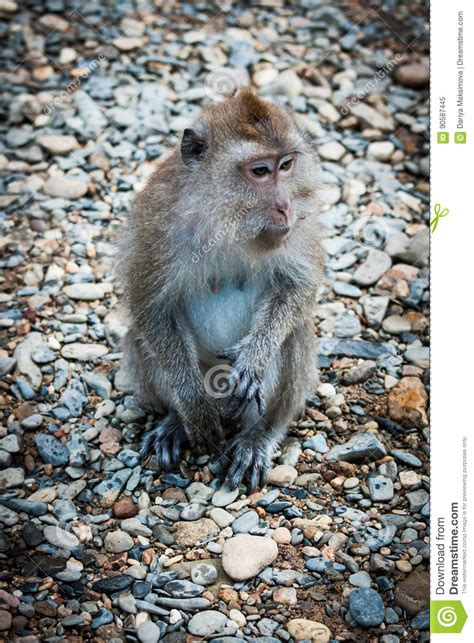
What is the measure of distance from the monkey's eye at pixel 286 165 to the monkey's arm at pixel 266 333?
0.83m

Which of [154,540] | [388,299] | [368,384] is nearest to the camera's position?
[154,540]

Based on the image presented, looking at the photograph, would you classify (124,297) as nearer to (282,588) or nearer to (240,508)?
(240,508)

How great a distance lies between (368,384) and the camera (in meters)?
7.08

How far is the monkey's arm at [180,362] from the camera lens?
20.2 feet

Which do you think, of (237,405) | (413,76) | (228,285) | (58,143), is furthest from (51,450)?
(413,76)

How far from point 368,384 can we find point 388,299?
1.06 meters

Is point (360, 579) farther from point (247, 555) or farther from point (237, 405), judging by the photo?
point (237, 405)

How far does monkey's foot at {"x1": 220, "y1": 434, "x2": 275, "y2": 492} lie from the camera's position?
6.17 meters

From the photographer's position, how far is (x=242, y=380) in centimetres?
605
